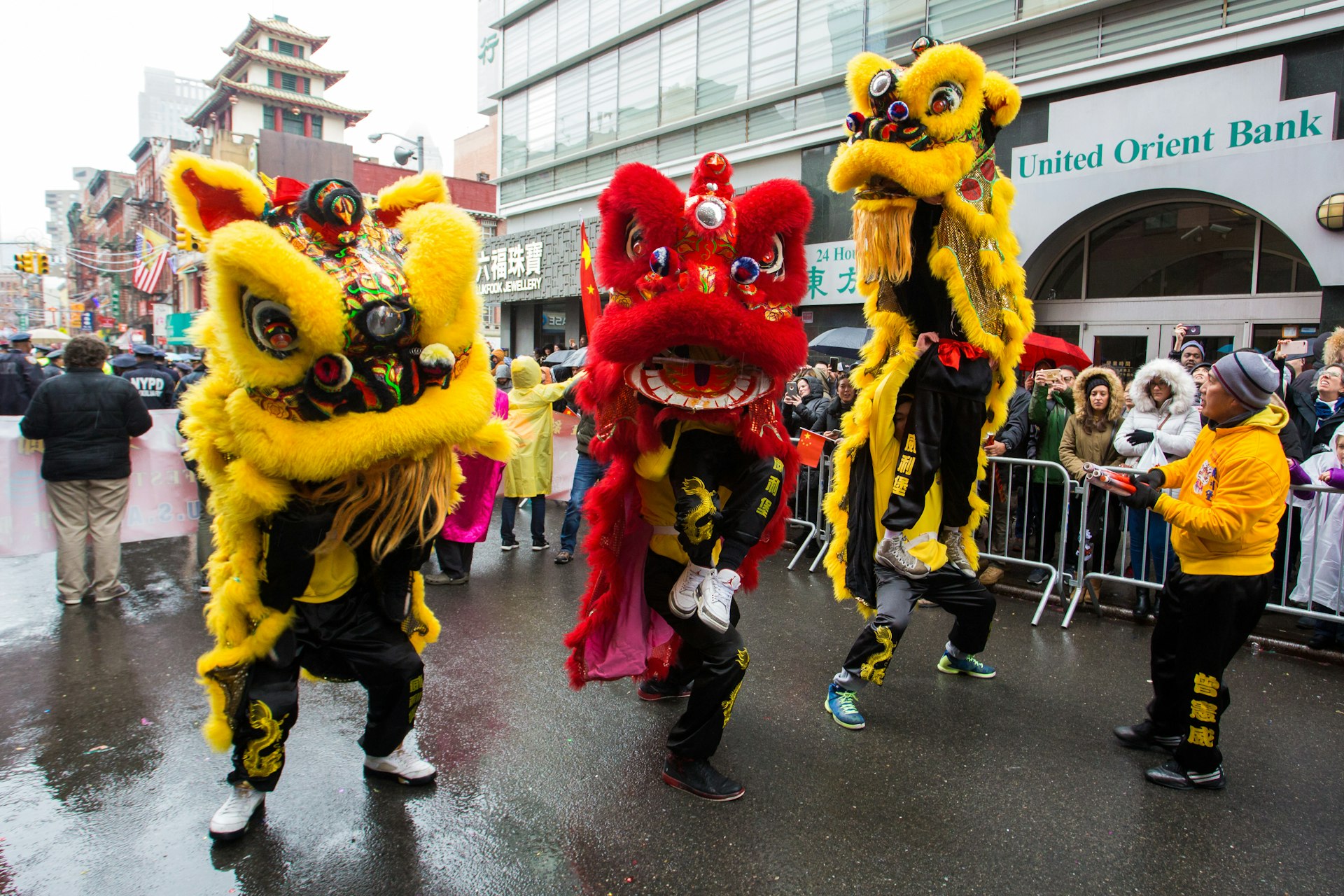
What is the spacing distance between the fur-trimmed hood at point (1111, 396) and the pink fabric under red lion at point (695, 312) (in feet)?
12.2

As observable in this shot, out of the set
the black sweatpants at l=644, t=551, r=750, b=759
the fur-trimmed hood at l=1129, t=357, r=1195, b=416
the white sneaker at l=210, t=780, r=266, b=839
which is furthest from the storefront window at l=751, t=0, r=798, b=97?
the white sneaker at l=210, t=780, r=266, b=839

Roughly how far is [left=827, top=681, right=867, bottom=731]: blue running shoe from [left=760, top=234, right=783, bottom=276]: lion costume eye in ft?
6.72

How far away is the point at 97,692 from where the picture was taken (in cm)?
407

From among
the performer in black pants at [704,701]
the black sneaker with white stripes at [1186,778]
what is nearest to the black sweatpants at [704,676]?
the performer in black pants at [704,701]

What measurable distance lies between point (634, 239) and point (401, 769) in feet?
7.24

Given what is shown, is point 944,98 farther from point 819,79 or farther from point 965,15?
point 819,79

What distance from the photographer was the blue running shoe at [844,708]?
3746 millimetres

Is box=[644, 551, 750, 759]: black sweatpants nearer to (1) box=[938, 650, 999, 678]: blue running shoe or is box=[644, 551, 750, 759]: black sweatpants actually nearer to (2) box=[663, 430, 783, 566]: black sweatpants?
(2) box=[663, 430, 783, 566]: black sweatpants

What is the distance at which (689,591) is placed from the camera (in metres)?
3.02

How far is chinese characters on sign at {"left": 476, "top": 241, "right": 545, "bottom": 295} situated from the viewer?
2000cm

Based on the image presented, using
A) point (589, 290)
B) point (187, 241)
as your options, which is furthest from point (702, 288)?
point (589, 290)

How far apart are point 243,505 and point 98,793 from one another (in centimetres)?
150

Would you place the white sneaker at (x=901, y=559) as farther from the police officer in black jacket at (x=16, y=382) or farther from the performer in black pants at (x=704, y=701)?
the police officer in black jacket at (x=16, y=382)

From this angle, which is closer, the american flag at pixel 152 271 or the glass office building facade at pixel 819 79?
the glass office building facade at pixel 819 79
